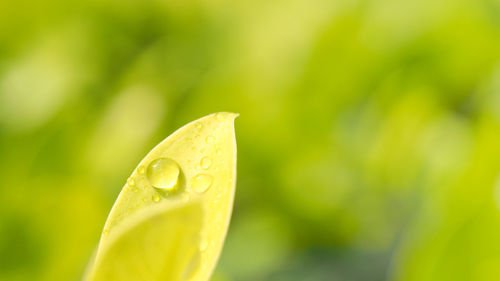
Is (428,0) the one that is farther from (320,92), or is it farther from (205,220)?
(205,220)

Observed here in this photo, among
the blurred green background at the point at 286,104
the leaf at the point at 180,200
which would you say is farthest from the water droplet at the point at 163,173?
the blurred green background at the point at 286,104

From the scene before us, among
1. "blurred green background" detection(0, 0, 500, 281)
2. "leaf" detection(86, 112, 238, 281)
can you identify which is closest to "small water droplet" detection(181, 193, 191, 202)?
"leaf" detection(86, 112, 238, 281)

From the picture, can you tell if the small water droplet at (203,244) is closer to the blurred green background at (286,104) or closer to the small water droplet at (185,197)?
the small water droplet at (185,197)

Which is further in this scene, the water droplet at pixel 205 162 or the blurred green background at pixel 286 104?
the blurred green background at pixel 286 104

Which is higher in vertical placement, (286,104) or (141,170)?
(286,104)

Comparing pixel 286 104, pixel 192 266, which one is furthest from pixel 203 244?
pixel 286 104

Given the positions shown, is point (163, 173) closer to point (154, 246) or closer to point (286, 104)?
point (154, 246)

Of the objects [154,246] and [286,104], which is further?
[286,104]

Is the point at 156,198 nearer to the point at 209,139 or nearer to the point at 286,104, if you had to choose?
the point at 209,139
